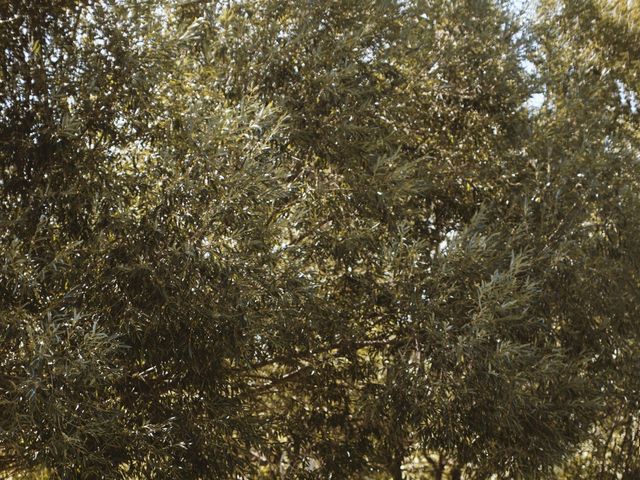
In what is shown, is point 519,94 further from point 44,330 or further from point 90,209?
point 44,330

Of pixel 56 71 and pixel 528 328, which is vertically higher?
pixel 56 71

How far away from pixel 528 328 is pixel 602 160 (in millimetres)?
2312

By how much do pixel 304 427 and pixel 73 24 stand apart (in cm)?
461

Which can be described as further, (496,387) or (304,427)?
(304,427)

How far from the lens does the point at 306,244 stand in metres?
8.45

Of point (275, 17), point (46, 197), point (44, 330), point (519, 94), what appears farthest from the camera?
point (519, 94)

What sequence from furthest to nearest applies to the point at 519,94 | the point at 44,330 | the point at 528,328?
1. the point at 519,94
2. the point at 528,328
3. the point at 44,330

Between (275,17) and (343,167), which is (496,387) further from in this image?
(275,17)

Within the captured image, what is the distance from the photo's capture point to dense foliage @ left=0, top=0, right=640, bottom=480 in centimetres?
726

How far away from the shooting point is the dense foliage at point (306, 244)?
286 inches

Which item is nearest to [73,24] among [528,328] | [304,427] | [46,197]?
[46,197]

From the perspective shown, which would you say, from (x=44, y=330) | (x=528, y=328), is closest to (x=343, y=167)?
(x=528, y=328)

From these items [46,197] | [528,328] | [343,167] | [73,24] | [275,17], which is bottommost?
[528,328]

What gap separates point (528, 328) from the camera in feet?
28.9
